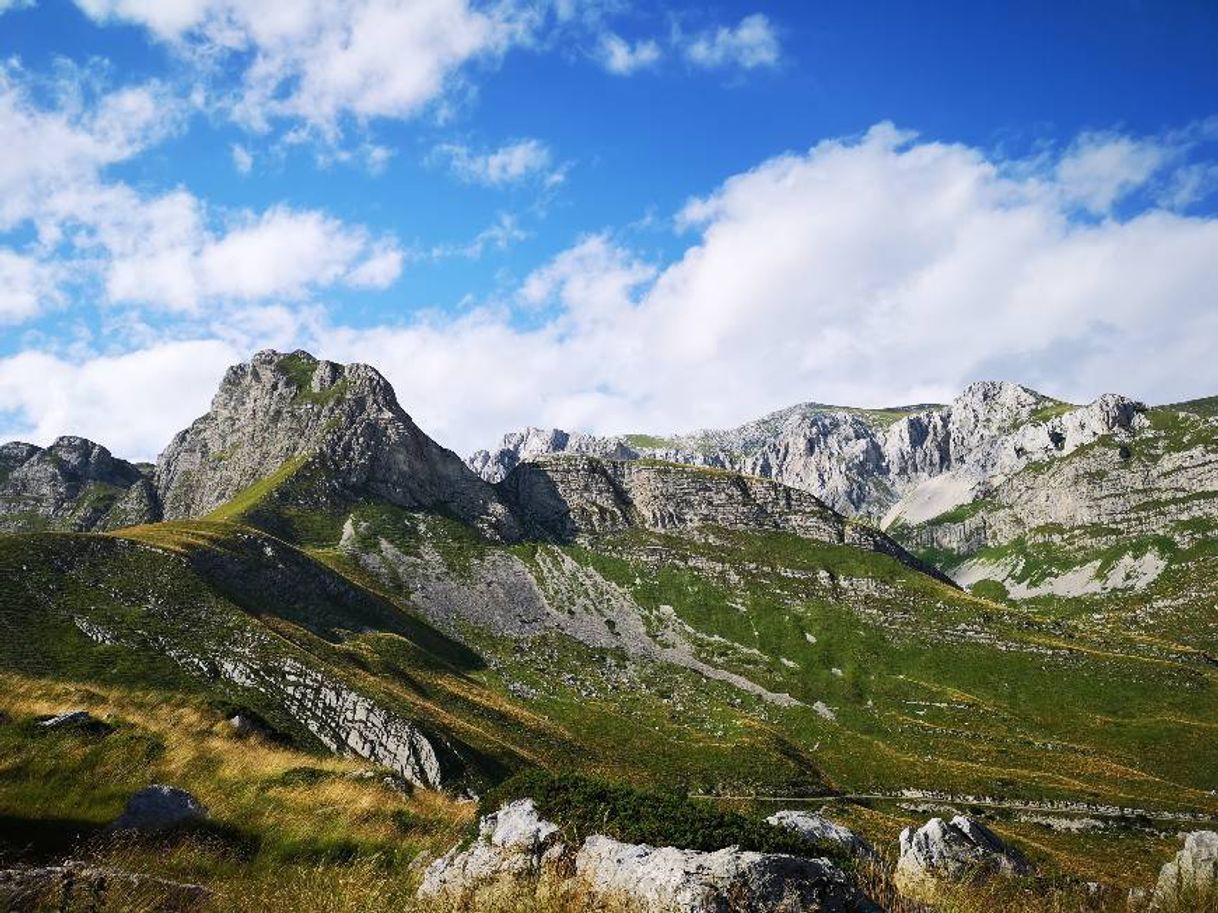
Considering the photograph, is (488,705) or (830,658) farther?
(830,658)

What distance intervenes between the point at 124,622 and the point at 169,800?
59890mm

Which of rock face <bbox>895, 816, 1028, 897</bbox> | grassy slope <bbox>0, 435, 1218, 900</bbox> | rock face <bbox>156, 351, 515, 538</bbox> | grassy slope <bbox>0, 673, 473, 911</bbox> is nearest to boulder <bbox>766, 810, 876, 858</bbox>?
rock face <bbox>895, 816, 1028, 897</bbox>

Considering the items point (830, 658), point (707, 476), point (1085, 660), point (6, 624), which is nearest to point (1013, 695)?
point (1085, 660)

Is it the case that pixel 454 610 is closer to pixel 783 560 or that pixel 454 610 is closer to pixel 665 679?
pixel 665 679

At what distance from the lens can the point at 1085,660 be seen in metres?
131

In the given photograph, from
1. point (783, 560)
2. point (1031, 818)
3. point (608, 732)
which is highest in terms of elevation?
point (783, 560)

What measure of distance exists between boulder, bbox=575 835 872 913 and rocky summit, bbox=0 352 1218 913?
0.06m

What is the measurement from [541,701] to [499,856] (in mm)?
87945

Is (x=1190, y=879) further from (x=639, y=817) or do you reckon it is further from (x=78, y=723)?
(x=78, y=723)

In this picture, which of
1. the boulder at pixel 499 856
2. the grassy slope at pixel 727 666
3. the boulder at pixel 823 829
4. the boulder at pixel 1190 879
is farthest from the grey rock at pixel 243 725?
the grassy slope at pixel 727 666

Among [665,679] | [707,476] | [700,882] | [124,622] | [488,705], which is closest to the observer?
[700,882]

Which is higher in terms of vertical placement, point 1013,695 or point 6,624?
A: point 6,624

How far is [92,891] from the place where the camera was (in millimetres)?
9227

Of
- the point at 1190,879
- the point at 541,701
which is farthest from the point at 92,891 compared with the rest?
the point at 541,701
